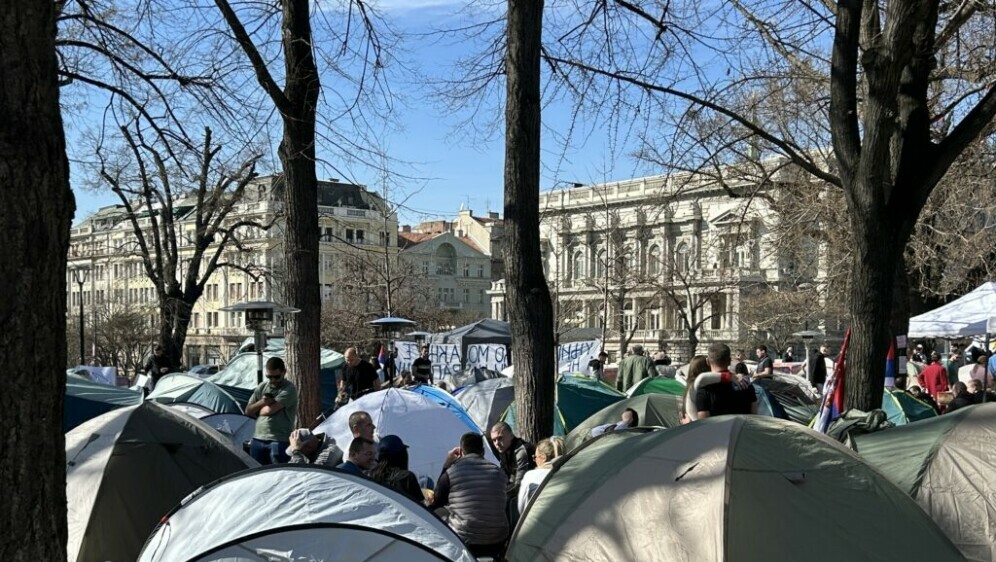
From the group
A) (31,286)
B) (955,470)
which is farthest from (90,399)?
(31,286)

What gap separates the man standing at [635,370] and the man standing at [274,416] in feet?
35.8

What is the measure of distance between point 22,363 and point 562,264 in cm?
6374

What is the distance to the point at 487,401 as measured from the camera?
15867 millimetres

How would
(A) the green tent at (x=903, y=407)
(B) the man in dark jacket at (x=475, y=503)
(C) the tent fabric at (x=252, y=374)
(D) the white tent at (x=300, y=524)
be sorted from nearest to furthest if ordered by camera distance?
(D) the white tent at (x=300, y=524) → (B) the man in dark jacket at (x=475, y=503) → (A) the green tent at (x=903, y=407) → (C) the tent fabric at (x=252, y=374)

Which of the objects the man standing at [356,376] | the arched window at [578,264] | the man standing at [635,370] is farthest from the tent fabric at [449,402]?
the arched window at [578,264]

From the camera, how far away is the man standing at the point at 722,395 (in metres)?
7.95

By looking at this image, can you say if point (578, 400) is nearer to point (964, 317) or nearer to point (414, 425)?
point (414, 425)

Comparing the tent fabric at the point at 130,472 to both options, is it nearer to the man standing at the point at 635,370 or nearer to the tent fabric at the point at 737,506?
the tent fabric at the point at 737,506

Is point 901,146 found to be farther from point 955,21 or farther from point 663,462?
point 663,462

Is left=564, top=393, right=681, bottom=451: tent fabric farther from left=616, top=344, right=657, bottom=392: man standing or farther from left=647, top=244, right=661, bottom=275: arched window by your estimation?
left=647, top=244, right=661, bottom=275: arched window

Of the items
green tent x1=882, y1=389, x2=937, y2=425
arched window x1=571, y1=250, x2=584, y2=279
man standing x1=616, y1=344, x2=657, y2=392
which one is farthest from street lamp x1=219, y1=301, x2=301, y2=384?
arched window x1=571, y1=250, x2=584, y2=279

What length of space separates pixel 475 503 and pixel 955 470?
12.1 feet

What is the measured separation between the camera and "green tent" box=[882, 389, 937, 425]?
14297 mm

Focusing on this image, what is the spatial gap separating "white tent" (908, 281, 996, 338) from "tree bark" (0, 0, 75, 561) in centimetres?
1446
